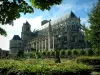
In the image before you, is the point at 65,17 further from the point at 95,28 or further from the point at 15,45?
the point at 95,28

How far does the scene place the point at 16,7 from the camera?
7.24m

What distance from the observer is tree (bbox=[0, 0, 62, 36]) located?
716 centimetres

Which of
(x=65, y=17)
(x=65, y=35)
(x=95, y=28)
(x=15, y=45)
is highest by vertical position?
(x=65, y=17)

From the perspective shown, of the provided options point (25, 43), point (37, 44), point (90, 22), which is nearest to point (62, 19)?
point (37, 44)

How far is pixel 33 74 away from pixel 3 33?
2.76 meters

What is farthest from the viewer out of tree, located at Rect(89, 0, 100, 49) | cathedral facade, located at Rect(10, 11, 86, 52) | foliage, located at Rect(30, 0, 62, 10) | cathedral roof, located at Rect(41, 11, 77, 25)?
cathedral roof, located at Rect(41, 11, 77, 25)

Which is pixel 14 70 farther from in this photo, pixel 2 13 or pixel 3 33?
pixel 2 13

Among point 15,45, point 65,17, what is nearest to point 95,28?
point 65,17

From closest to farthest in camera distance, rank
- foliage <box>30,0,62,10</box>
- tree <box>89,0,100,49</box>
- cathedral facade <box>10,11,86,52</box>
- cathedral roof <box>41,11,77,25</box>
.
→ foliage <box>30,0,62,10</box>
tree <box>89,0,100,49</box>
cathedral facade <box>10,11,86,52</box>
cathedral roof <box>41,11,77,25</box>

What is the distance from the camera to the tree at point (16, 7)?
716 cm

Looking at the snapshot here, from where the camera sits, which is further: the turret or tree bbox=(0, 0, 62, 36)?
the turret

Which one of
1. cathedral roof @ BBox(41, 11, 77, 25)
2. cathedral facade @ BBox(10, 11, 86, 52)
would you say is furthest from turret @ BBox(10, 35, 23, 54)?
cathedral roof @ BBox(41, 11, 77, 25)

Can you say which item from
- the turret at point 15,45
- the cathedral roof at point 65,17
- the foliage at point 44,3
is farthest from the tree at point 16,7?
the turret at point 15,45

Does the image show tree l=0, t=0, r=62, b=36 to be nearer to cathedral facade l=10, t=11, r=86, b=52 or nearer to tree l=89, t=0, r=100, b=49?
tree l=89, t=0, r=100, b=49
